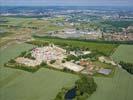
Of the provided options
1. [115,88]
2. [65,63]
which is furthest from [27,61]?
[115,88]

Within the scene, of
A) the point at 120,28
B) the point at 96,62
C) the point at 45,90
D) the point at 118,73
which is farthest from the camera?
the point at 120,28

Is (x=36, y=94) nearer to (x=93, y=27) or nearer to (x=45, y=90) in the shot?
(x=45, y=90)

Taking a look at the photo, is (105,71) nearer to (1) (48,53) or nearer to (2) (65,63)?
(2) (65,63)

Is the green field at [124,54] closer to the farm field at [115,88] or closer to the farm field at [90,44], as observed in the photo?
the farm field at [90,44]

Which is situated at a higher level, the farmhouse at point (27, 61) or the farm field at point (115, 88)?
the farm field at point (115, 88)

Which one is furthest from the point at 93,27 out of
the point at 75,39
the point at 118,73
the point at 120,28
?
the point at 118,73

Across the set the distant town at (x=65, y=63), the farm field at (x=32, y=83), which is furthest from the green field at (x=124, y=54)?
the farm field at (x=32, y=83)
